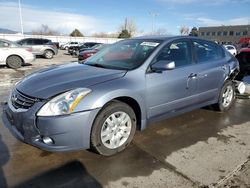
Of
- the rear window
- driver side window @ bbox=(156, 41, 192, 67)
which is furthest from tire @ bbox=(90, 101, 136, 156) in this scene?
the rear window

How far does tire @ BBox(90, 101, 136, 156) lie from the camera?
314 centimetres

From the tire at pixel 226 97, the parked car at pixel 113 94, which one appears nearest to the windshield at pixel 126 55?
the parked car at pixel 113 94

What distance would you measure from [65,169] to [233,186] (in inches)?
74.4

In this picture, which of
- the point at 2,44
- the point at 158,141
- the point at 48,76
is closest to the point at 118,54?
the point at 48,76

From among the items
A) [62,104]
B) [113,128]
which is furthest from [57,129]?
[113,128]

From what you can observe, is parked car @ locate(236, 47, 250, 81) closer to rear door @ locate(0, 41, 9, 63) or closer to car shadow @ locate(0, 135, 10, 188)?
car shadow @ locate(0, 135, 10, 188)

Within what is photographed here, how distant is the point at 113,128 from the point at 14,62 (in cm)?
1059

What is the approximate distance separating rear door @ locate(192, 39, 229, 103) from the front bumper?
2254 mm

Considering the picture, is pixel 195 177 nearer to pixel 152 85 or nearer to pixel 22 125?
pixel 152 85

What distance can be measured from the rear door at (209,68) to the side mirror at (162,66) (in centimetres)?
89

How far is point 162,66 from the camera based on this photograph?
3.57m

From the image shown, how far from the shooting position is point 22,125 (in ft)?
9.77

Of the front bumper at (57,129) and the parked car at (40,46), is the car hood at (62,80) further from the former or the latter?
the parked car at (40,46)

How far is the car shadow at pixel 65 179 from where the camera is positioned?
2.72 meters
